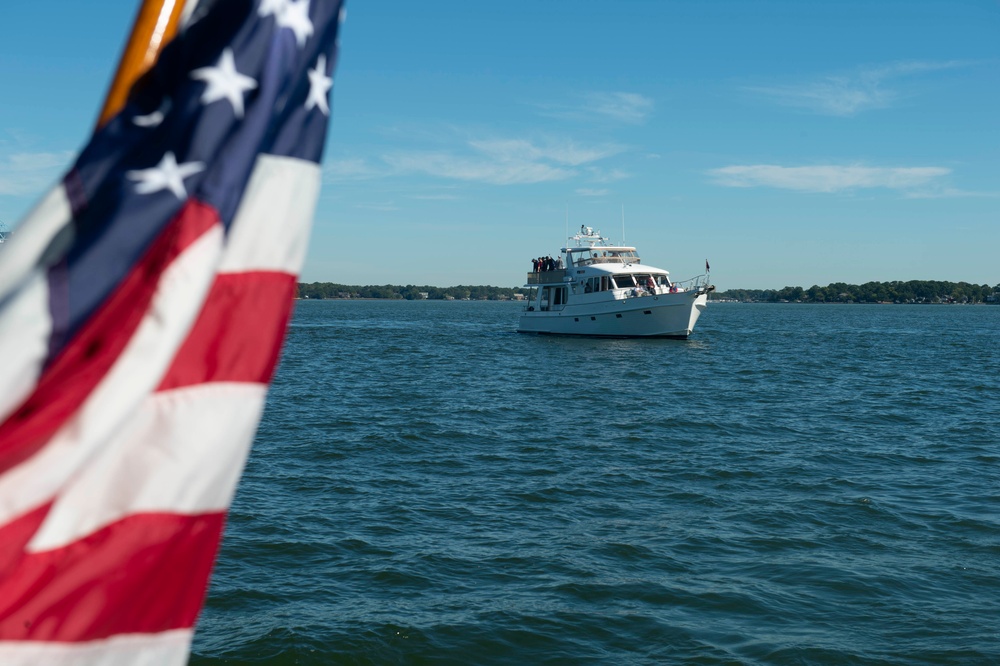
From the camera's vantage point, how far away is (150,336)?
179cm

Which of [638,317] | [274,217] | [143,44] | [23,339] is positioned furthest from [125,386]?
[638,317]

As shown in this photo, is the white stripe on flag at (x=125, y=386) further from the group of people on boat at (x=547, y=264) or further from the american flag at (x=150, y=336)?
the group of people on boat at (x=547, y=264)

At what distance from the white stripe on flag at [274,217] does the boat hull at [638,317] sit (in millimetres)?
41484

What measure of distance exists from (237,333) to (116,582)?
1.99 ft

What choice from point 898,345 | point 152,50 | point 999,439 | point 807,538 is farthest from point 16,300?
point 898,345

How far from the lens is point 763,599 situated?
318 inches

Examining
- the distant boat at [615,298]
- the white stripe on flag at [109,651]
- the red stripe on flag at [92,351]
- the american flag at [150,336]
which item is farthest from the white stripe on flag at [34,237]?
the distant boat at [615,298]

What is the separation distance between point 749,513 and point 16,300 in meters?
10.6

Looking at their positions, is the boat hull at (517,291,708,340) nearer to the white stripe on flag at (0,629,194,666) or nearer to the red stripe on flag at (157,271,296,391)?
the red stripe on flag at (157,271,296,391)

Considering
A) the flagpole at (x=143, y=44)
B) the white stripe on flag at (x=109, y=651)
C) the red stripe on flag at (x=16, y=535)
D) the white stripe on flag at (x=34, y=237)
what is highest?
the flagpole at (x=143, y=44)

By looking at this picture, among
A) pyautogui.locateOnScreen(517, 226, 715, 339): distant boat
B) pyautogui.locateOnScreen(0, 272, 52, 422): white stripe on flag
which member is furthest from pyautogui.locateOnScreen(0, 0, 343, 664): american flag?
pyautogui.locateOnScreen(517, 226, 715, 339): distant boat

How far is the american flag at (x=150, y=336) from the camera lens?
1711 millimetres

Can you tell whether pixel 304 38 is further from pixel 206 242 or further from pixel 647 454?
pixel 647 454

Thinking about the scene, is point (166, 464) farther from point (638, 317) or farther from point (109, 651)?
point (638, 317)
